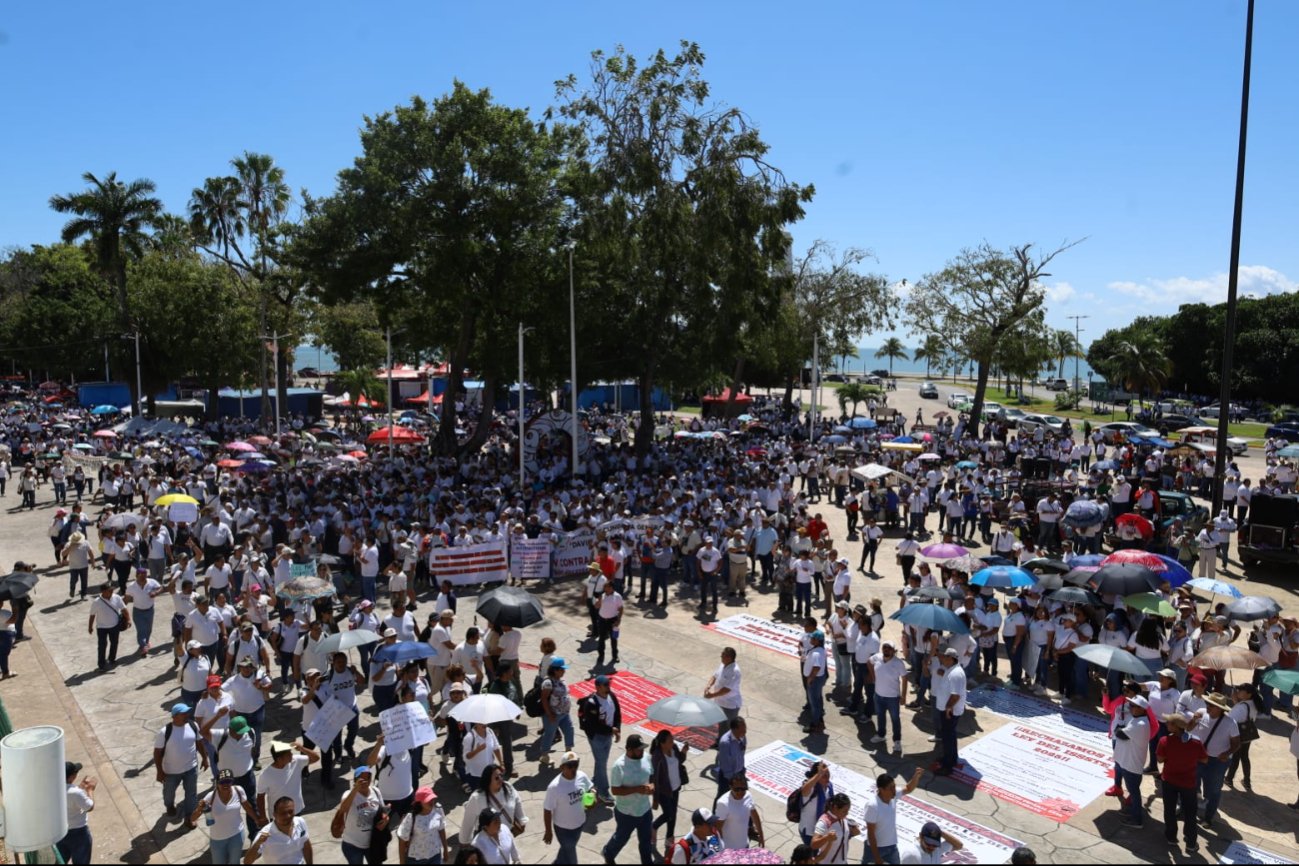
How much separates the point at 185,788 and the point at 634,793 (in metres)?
4.87

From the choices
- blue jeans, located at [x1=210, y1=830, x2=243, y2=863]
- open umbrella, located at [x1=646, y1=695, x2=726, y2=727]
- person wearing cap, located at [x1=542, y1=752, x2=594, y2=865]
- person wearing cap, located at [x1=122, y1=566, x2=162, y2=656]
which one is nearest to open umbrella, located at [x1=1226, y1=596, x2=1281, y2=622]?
open umbrella, located at [x1=646, y1=695, x2=726, y2=727]

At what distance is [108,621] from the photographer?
42.4 ft

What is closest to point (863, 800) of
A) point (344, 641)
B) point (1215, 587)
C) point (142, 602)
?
point (344, 641)

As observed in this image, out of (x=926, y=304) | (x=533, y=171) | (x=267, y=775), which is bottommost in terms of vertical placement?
(x=267, y=775)

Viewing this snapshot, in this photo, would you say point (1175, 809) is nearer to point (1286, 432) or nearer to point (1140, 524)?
point (1140, 524)

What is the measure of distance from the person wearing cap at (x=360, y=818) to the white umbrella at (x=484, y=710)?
3.97 ft

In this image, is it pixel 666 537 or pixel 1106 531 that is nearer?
pixel 666 537

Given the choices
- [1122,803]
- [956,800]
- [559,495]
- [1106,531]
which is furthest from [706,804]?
[1106,531]

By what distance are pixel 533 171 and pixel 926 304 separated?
83.6 feet

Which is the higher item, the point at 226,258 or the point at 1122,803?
the point at 226,258

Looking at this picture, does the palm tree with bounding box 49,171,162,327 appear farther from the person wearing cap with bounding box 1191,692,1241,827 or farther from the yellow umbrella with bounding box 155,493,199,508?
the person wearing cap with bounding box 1191,692,1241,827

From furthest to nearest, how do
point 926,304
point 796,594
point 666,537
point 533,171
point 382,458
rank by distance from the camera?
point 926,304 < point 382,458 < point 533,171 < point 666,537 < point 796,594

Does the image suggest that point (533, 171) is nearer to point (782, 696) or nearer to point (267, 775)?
point (782, 696)

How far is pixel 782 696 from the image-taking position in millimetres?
12172
